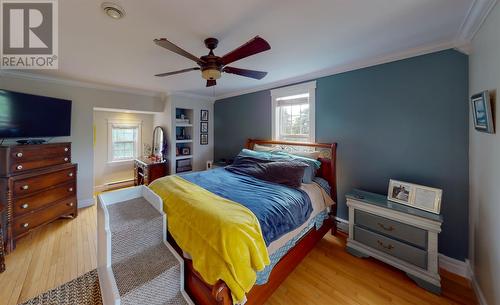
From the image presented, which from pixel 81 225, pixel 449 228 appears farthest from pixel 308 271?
pixel 81 225

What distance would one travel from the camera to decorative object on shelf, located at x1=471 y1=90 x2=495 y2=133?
4.31 ft

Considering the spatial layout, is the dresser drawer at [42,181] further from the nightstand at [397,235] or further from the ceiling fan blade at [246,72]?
the nightstand at [397,235]

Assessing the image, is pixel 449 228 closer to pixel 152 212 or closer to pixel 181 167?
pixel 152 212

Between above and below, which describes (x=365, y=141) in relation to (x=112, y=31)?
below

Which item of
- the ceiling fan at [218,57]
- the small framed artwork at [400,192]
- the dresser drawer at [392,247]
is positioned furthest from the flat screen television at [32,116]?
the small framed artwork at [400,192]

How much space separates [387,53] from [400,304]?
249cm

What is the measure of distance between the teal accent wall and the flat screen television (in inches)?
158

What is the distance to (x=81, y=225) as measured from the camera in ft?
9.25

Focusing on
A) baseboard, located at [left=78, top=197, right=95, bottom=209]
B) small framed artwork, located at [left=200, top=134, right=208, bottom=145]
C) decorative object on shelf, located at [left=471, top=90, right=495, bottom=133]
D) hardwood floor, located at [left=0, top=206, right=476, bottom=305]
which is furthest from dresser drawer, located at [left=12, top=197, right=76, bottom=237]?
decorative object on shelf, located at [left=471, top=90, right=495, bottom=133]

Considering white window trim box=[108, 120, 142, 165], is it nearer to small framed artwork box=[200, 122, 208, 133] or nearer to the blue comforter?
small framed artwork box=[200, 122, 208, 133]

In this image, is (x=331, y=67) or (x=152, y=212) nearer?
(x=152, y=212)

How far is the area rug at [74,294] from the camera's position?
1563 millimetres

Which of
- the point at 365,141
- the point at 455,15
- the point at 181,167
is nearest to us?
the point at 455,15

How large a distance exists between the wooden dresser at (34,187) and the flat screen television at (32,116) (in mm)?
338
